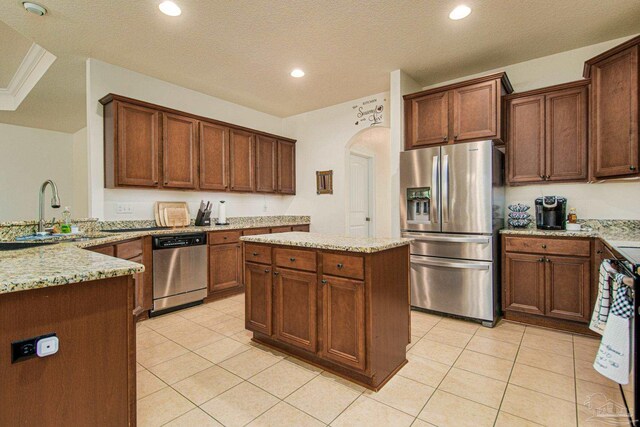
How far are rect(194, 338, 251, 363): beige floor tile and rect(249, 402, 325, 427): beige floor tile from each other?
0.78 meters

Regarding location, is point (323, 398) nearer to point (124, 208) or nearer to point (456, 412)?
point (456, 412)

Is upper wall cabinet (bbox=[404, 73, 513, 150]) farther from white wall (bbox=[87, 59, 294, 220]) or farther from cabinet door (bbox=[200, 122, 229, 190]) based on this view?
white wall (bbox=[87, 59, 294, 220])

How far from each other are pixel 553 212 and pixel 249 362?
3.16 m

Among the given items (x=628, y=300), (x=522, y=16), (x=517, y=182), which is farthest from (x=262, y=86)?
(x=628, y=300)

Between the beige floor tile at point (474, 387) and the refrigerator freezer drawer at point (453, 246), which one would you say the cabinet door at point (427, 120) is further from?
the beige floor tile at point (474, 387)

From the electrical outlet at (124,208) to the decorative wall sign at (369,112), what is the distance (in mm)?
A: 3253

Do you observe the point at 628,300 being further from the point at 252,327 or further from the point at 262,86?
the point at 262,86

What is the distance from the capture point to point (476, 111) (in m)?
3.20

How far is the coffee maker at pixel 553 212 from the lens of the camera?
3.02m

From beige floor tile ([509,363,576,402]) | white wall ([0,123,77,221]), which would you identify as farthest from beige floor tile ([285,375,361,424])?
white wall ([0,123,77,221])

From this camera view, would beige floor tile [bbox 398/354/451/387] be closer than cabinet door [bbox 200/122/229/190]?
Yes

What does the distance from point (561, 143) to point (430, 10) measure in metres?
1.86

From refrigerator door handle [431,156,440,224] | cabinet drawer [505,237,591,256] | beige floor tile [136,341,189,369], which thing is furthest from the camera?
refrigerator door handle [431,156,440,224]

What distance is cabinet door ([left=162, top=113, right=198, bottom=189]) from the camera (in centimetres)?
365
